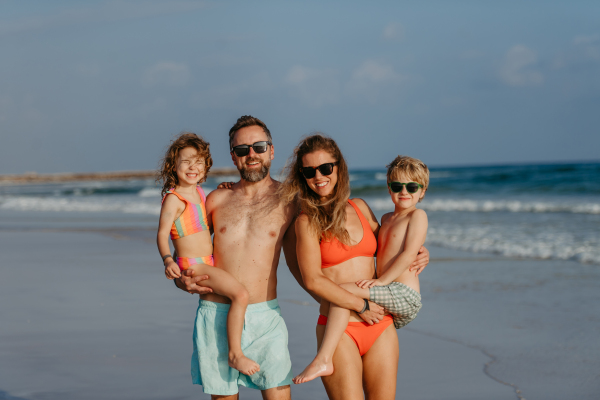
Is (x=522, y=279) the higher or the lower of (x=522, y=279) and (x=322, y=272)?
the lower

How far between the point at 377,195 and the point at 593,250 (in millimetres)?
18733

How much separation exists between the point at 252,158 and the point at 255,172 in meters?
0.08

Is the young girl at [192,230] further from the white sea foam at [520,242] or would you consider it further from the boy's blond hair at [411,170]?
the white sea foam at [520,242]

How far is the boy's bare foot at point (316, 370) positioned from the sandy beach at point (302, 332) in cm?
163

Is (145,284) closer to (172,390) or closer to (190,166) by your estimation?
(172,390)

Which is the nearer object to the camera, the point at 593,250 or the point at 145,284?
the point at 145,284

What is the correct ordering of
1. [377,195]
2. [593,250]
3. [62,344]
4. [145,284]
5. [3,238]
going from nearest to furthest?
[62,344] → [145,284] → [593,250] → [3,238] → [377,195]

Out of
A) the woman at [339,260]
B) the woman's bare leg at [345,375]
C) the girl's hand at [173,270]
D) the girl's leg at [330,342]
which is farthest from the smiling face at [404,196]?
the girl's hand at [173,270]

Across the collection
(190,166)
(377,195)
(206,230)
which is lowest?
(377,195)

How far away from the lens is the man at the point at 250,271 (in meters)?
3.08

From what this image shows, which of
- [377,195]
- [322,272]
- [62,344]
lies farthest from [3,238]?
[377,195]

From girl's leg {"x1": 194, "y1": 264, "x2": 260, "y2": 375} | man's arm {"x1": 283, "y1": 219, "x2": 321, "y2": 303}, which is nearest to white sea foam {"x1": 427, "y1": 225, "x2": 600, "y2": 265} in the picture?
man's arm {"x1": 283, "y1": 219, "x2": 321, "y2": 303}

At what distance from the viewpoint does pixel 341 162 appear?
304 centimetres

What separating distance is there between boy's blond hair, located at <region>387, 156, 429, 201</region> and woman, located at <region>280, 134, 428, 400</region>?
11.6 inches
